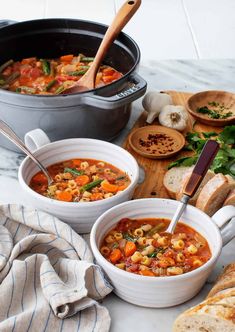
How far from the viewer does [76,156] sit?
2785 millimetres

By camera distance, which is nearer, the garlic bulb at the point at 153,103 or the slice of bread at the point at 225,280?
the slice of bread at the point at 225,280

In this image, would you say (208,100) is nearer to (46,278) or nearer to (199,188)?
(199,188)

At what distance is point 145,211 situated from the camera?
242 cm

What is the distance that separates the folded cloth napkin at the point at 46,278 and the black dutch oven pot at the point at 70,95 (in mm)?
489

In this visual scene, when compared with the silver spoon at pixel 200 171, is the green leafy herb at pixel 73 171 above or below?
below

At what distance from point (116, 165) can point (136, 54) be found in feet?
2.01

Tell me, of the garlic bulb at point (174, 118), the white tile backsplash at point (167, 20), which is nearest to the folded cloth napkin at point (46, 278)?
the garlic bulb at point (174, 118)

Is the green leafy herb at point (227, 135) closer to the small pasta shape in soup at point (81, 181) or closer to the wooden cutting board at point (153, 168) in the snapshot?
the wooden cutting board at point (153, 168)

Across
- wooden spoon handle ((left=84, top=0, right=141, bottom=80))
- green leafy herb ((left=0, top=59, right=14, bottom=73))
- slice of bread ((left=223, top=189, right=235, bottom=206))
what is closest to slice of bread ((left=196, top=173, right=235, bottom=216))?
slice of bread ((left=223, top=189, right=235, bottom=206))

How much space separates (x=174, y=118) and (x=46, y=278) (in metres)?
1.21

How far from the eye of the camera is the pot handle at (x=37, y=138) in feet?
8.97

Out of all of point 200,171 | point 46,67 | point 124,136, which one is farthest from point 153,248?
point 46,67

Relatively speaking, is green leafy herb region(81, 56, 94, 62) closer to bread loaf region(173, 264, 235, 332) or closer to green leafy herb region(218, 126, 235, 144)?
green leafy herb region(218, 126, 235, 144)

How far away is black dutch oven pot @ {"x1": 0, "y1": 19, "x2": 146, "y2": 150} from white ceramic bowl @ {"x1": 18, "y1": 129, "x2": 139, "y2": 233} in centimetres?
13
